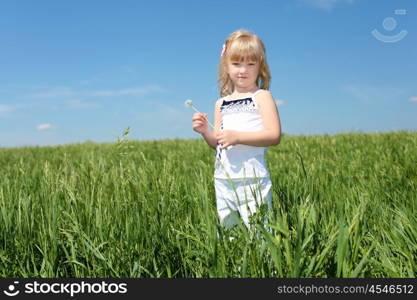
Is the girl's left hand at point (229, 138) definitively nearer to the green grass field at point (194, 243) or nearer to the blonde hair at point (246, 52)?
the green grass field at point (194, 243)

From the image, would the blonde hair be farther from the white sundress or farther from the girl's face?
the white sundress

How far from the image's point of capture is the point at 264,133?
2.32 meters

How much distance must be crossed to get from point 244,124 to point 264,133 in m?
0.18

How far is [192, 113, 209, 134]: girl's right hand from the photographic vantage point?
7.88 feet

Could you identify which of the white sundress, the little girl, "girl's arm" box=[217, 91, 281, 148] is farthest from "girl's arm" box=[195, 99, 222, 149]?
"girl's arm" box=[217, 91, 281, 148]

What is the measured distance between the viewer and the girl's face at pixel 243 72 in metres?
2.45

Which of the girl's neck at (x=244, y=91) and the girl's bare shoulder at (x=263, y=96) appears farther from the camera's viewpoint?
the girl's neck at (x=244, y=91)

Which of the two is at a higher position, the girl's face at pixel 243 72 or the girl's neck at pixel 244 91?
the girl's face at pixel 243 72

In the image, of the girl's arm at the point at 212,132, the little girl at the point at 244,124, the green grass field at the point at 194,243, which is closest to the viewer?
the green grass field at the point at 194,243

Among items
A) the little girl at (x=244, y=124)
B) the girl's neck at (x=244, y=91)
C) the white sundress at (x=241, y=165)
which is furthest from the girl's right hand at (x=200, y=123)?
the girl's neck at (x=244, y=91)

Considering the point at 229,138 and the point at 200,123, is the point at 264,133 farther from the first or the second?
the point at 200,123

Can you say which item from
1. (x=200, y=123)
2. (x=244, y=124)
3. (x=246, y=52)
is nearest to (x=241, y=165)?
(x=244, y=124)

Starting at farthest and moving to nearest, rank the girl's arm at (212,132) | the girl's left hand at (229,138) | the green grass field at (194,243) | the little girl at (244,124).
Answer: the girl's arm at (212,132) → the little girl at (244,124) → the girl's left hand at (229,138) → the green grass field at (194,243)

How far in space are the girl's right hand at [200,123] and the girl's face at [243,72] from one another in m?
0.30
